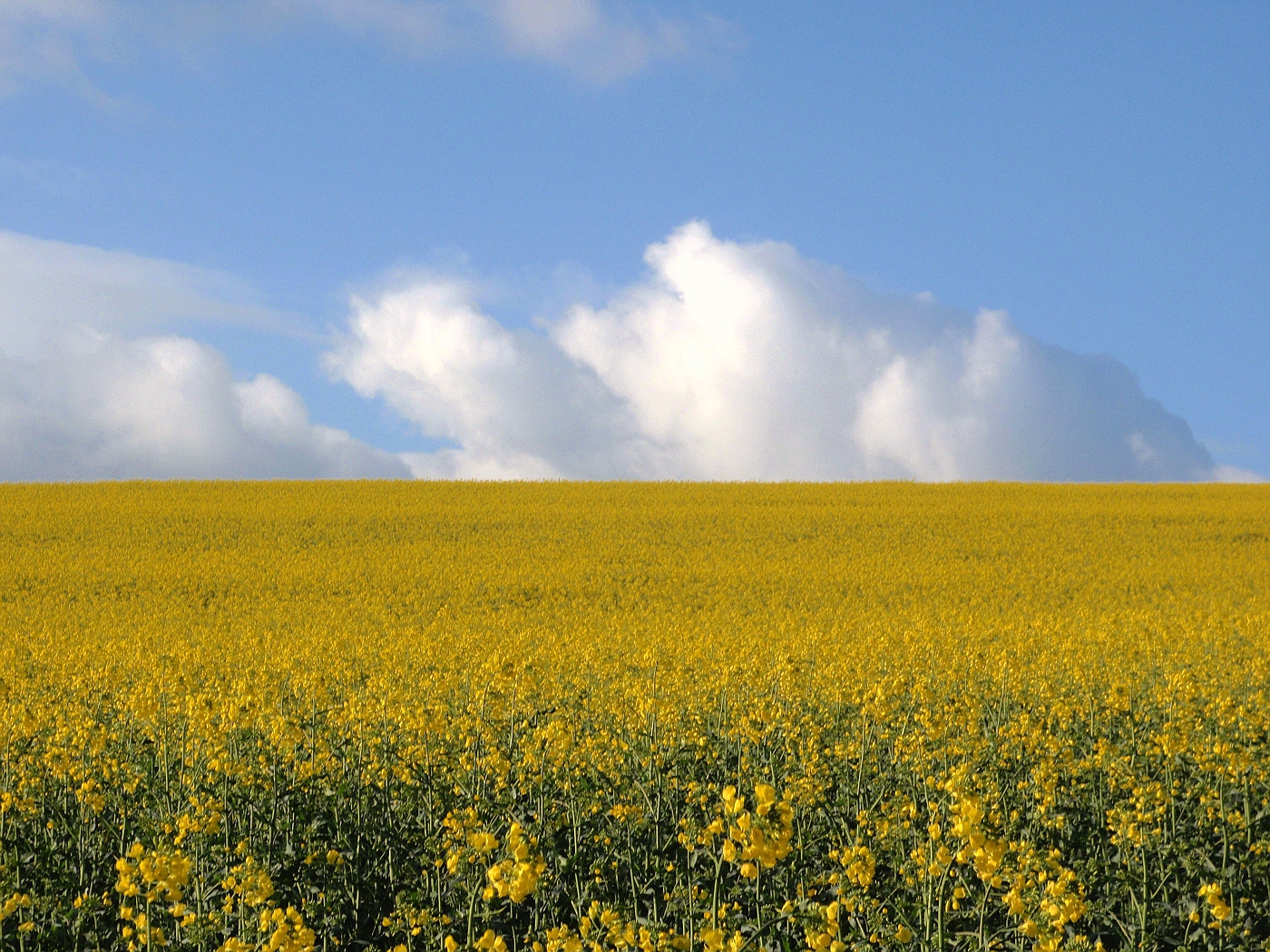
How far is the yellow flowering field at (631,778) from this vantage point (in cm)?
380

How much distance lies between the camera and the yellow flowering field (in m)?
3.80

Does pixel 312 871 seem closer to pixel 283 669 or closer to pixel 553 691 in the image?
pixel 553 691

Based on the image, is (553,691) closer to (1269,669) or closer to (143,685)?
(143,685)

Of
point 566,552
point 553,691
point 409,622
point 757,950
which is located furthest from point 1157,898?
point 566,552

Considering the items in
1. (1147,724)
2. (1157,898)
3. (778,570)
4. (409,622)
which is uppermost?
(778,570)

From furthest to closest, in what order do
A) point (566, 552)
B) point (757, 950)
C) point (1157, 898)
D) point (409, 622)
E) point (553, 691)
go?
1. point (566, 552)
2. point (409, 622)
3. point (553, 691)
4. point (1157, 898)
5. point (757, 950)

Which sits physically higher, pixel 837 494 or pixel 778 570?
pixel 837 494

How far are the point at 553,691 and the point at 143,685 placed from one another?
3.66 m

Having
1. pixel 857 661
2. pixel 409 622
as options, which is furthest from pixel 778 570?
pixel 857 661

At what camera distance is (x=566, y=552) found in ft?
90.4

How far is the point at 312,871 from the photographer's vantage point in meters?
5.05

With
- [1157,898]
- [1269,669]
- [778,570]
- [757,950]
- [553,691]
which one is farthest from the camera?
[778,570]

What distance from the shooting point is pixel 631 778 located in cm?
625

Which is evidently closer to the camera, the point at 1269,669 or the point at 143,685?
the point at 143,685
